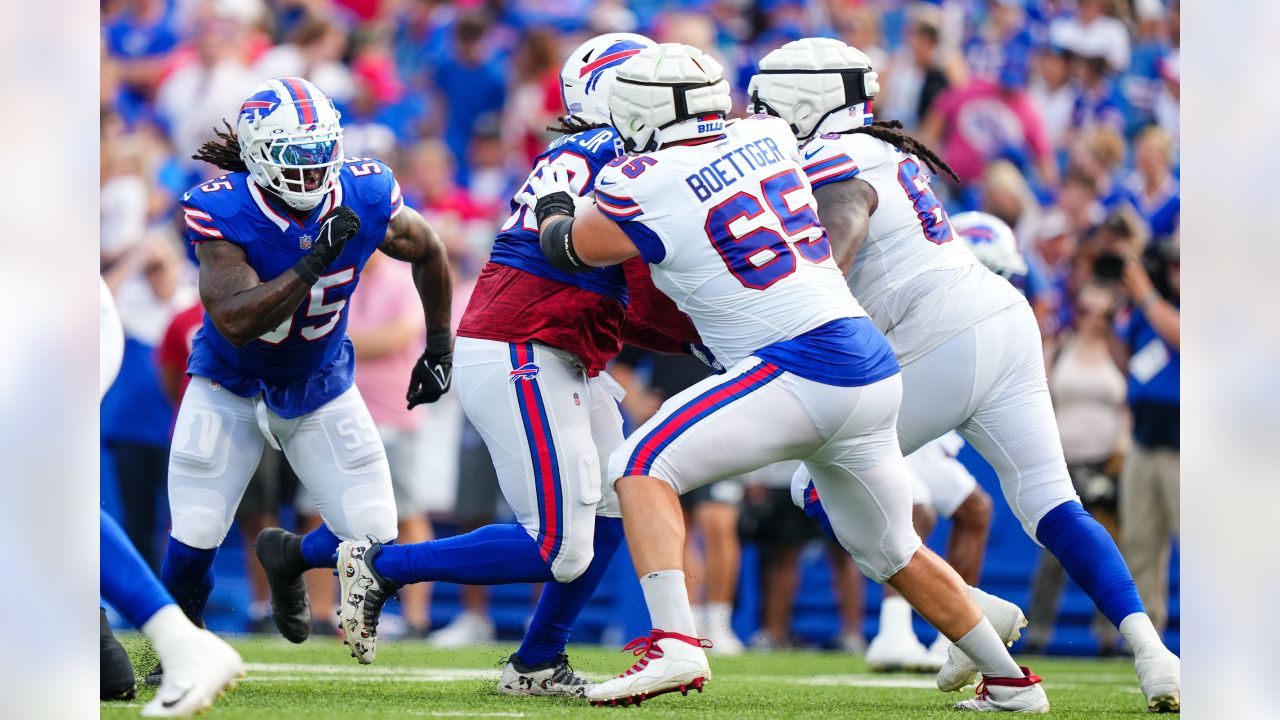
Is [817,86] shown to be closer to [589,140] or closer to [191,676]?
[589,140]

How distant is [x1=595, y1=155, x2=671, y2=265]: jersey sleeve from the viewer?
13.1ft

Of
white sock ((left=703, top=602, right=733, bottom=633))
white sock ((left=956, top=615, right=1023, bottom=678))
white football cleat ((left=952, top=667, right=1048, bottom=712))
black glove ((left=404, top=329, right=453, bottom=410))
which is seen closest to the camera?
white sock ((left=956, top=615, right=1023, bottom=678))

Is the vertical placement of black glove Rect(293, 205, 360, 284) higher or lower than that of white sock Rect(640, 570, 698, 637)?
higher

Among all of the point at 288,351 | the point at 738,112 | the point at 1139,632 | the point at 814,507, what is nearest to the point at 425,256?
the point at 288,351

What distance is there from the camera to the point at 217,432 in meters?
4.80

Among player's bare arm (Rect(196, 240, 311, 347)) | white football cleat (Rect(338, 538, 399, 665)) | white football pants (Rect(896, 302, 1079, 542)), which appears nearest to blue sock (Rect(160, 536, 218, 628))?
white football cleat (Rect(338, 538, 399, 665))

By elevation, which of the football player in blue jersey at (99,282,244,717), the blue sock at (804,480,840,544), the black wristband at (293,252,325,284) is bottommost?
the blue sock at (804,480,840,544)

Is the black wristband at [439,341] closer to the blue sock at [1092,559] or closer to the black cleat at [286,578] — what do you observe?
the black cleat at [286,578]

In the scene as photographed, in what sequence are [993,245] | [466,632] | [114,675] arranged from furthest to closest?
[466,632] → [993,245] → [114,675]

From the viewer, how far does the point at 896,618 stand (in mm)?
6289

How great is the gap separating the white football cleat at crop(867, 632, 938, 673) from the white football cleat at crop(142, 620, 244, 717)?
10.8ft

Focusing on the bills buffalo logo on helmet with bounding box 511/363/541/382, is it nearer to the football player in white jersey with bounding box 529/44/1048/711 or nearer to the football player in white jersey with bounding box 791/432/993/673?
the football player in white jersey with bounding box 529/44/1048/711

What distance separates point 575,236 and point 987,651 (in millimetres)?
1571
